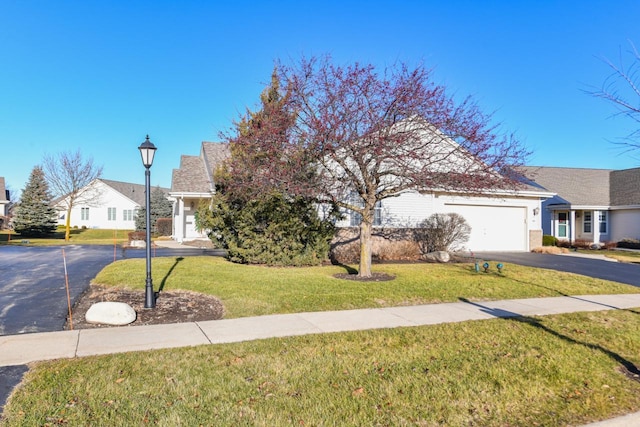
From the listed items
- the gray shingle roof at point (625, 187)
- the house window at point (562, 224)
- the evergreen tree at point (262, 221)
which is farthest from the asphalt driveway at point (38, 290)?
the gray shingle roof at point (625, 187)

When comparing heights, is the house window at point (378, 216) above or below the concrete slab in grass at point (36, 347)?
above

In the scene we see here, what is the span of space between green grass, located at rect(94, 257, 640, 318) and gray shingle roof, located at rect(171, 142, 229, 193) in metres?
9.48

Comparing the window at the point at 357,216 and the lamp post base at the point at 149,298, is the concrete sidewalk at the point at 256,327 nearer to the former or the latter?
the lamp post base at the point at 149,298

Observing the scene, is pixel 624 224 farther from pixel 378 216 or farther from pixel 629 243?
pixel 378 216

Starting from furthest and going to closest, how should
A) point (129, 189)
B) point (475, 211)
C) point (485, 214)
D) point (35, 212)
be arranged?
point (129, 189) → point (35, 212) → point (485, 214) → point (475, 211)

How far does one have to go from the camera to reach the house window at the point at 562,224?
91.5 ft

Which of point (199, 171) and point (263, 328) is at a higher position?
point (199, 171)

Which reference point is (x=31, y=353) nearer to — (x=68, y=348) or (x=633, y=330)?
(x=68, y=348)

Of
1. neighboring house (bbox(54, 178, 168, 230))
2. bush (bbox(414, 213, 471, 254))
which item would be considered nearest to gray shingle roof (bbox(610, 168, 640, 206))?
bush (bbox(414, 213, 471, 254))

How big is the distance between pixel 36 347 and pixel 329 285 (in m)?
6.18

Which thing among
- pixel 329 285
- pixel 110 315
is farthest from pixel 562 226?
pixel 110 315

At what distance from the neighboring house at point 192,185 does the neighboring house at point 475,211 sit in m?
0.05

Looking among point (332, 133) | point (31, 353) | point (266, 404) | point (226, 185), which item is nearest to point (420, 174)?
point (332, 133)

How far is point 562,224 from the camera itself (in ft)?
91.8
